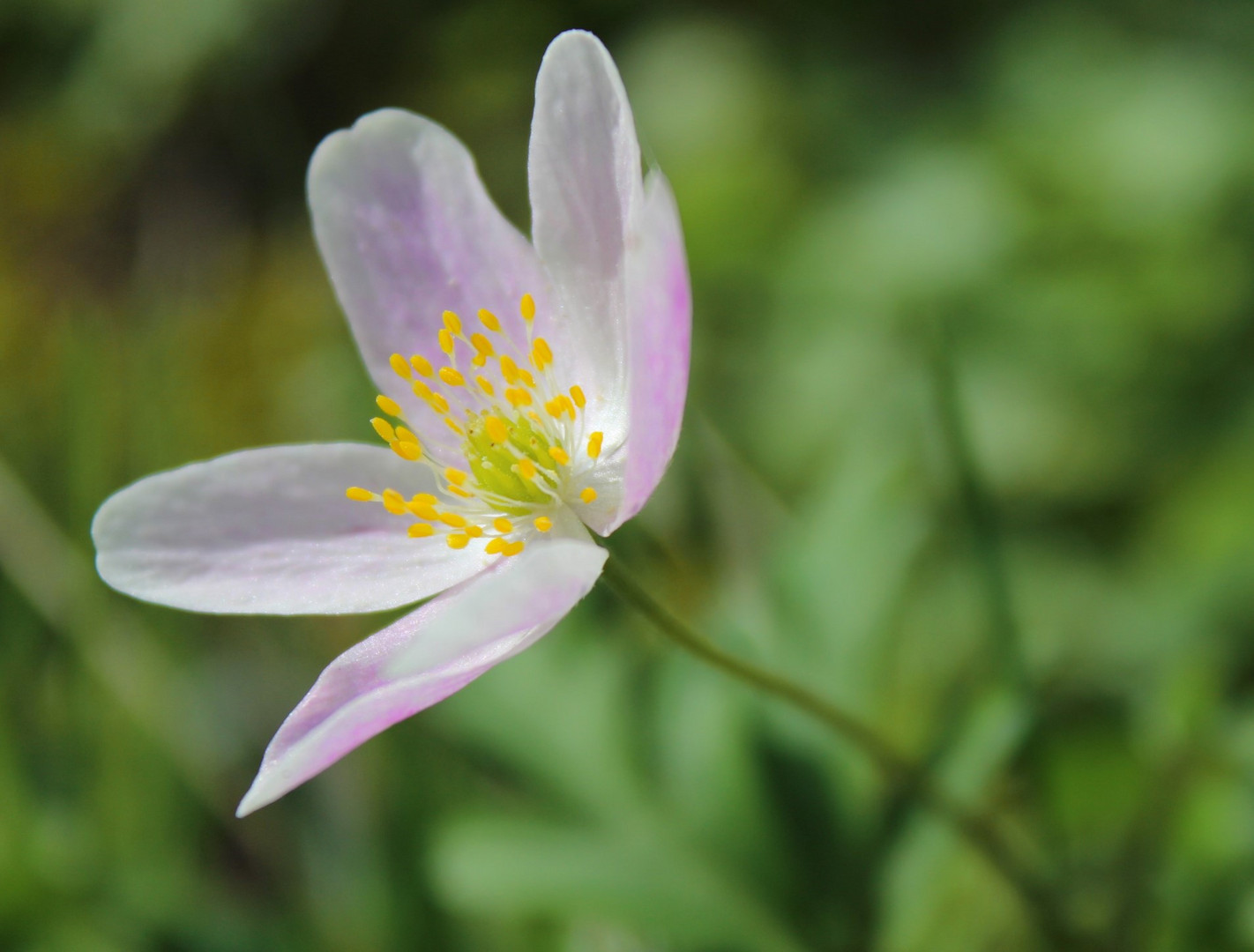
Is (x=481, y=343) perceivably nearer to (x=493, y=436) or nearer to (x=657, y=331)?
(x=493, y=436)

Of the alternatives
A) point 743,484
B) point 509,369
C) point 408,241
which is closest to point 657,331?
point 509,369

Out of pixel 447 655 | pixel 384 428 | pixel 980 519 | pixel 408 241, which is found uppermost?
A: pixel 408 241

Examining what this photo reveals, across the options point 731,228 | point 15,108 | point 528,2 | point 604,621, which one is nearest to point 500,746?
point 604,621

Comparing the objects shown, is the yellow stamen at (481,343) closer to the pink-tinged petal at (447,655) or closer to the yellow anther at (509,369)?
the yellow anther at (509,369)

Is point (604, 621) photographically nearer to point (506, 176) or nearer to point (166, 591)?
point (166, 591)

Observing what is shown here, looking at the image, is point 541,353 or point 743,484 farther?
point 743,484

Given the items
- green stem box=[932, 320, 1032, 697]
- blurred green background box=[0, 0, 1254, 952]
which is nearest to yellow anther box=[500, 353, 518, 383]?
blurred green background box=[0, 0, 1254, 952]

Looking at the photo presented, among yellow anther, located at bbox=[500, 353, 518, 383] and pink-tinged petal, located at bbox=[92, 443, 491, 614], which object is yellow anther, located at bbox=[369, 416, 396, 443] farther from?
yellow anther, located at bbox=[500, 353, 518, 383]
